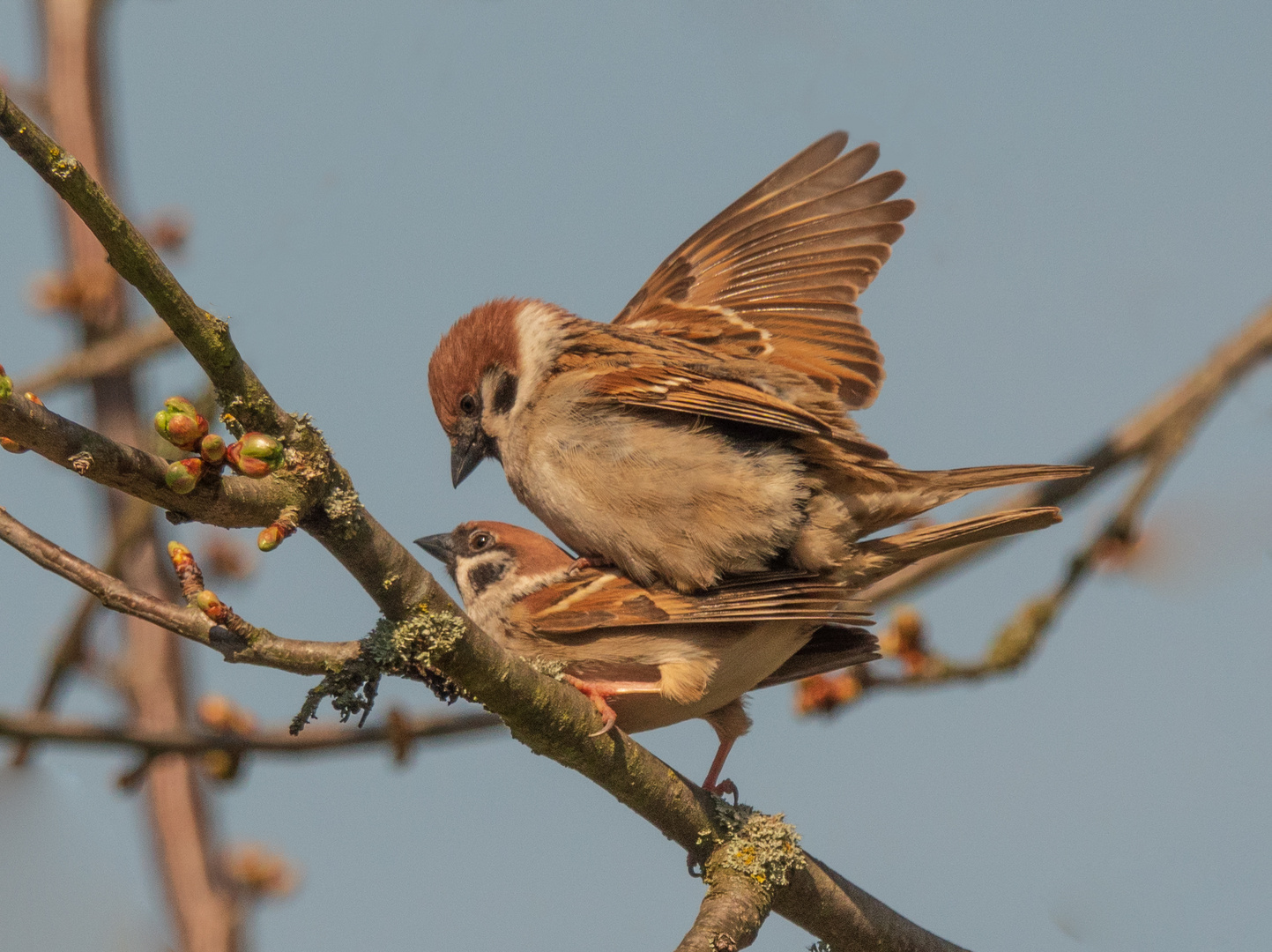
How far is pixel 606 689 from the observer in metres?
3.59

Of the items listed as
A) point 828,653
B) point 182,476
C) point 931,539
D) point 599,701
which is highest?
point 931,539

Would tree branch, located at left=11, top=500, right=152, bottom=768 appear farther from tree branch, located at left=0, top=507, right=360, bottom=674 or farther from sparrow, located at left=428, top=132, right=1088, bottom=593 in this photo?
tree branch, located at left=0, top=507, right=360, bottom=674

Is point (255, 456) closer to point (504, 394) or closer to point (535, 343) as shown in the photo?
point (504, 394)

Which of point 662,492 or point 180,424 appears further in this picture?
point 662,492

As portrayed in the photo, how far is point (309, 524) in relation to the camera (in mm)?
2439

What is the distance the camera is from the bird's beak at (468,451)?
14.2ft

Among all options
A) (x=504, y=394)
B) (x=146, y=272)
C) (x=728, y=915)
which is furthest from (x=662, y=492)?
(x=146, y=272)

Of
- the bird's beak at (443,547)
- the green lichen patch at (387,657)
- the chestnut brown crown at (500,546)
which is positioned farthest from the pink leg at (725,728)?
the green lichen patch at (387,657)

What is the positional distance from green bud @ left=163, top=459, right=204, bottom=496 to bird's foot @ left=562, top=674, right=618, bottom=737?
118 centimetres

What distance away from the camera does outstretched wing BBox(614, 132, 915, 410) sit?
4848 mm

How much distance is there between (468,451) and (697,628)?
1.04 meters

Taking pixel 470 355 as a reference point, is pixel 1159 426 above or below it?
above

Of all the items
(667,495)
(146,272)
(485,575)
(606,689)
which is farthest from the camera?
(485,575)

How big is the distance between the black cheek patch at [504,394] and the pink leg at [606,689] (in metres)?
0.93
